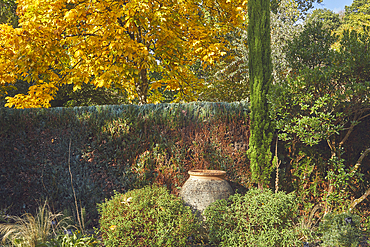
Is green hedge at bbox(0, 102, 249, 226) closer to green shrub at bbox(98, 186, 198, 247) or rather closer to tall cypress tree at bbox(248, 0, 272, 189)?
tall cypress tree at bbox(248, 0, 272, 189)

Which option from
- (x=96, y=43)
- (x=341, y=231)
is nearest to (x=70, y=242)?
(x=341, y=231)

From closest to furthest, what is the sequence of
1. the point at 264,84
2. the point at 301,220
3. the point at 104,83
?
the point at 301,220 < the point at 264,84 < the point at 104,83

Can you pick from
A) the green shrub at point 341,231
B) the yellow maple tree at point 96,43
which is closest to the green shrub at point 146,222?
the green shrub at point 341,231

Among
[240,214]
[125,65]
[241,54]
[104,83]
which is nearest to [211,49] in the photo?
[125,65]

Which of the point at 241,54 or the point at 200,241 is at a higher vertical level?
the point at 241,54

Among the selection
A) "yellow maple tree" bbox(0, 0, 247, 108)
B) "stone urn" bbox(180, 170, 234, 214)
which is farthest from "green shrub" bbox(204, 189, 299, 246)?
"yellow maple tree" bbox(0, 0, 247, 108)

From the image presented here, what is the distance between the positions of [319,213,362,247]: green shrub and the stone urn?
1471 mm

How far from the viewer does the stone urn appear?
448 cm

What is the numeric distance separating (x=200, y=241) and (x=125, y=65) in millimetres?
4033

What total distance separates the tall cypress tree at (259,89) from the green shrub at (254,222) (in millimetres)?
786

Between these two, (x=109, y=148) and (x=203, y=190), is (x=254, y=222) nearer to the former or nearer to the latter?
(x=203, y=190)

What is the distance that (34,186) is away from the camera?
558 centimetres

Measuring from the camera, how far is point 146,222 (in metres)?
3.85

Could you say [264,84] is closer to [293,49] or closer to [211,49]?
[293,49]
